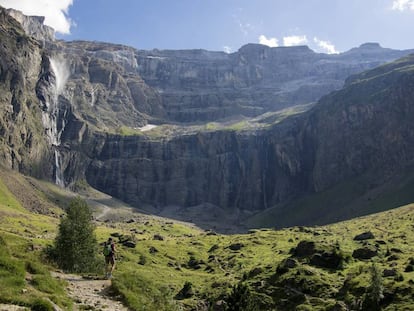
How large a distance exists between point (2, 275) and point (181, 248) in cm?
14170

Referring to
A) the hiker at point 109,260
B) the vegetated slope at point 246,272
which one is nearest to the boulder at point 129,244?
the vegetated slope at point 246,272

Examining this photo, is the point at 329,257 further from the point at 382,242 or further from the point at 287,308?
the point at 382,242

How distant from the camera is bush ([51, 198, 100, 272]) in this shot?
2282 inches

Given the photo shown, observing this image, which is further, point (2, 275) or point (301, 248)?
point (301, 248)

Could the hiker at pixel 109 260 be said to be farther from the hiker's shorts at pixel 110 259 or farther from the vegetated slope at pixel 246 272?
the vegetated slope at pixel 246 272

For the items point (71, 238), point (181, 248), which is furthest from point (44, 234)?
point (71, 238)

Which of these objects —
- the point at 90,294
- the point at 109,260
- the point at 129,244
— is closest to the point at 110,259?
the point at 109,260

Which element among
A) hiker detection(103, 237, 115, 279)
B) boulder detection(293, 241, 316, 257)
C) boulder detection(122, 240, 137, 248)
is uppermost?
hiker detection(103, 237, 115, 279)

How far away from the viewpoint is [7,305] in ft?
79.1

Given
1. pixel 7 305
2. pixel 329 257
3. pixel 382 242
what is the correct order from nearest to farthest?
pixel 7 305
pixel 329 257
pixel 382 242

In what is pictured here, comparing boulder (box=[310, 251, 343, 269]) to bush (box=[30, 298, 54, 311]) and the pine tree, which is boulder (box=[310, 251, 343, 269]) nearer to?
the pine tree

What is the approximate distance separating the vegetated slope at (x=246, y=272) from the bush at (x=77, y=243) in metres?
4.56

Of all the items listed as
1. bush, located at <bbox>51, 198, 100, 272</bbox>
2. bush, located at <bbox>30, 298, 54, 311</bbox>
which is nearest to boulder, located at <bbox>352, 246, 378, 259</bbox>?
bush, located at <bbox>51, 198, 100, 272</bbox>

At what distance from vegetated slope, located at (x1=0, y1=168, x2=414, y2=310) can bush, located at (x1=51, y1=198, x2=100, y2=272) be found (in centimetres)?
456
